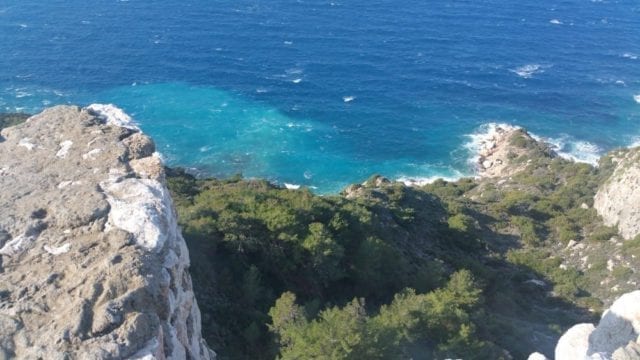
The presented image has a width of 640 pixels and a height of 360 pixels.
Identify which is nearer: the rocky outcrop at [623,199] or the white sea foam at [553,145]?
the rocky outcrop at [623,199]

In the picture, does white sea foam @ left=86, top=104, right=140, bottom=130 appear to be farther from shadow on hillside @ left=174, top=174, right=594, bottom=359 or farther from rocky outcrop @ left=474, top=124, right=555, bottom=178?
rocky outcrop @ left=474, top=124, right=555, bottom=178

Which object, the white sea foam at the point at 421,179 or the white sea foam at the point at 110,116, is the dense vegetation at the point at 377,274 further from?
the white sea foam at the point at 421,179

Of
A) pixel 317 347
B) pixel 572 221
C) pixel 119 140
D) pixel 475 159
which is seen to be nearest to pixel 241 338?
pixel 317 347

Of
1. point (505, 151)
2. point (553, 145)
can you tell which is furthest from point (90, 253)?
point (553, 145)

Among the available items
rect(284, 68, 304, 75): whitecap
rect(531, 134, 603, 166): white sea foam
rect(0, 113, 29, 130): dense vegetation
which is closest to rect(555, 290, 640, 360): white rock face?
rect(531, 134, 603, 166): white sea foam

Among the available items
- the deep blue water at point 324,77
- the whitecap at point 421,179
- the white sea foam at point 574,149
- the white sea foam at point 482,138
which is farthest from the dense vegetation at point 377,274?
the deep blue water at point 324,77

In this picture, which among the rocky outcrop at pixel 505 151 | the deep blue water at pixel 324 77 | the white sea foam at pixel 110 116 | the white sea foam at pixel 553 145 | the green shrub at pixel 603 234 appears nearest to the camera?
the white sea foam at pixel 110 116

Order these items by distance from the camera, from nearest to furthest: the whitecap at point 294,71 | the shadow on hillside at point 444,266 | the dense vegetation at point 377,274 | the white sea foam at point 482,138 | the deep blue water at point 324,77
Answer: the dense vegetation at point 377,274
the shadow on hillside at point 444,266
the deep blue water at point 324,77
the white sea foam at point 482,138
the whitecap at point 294,71
